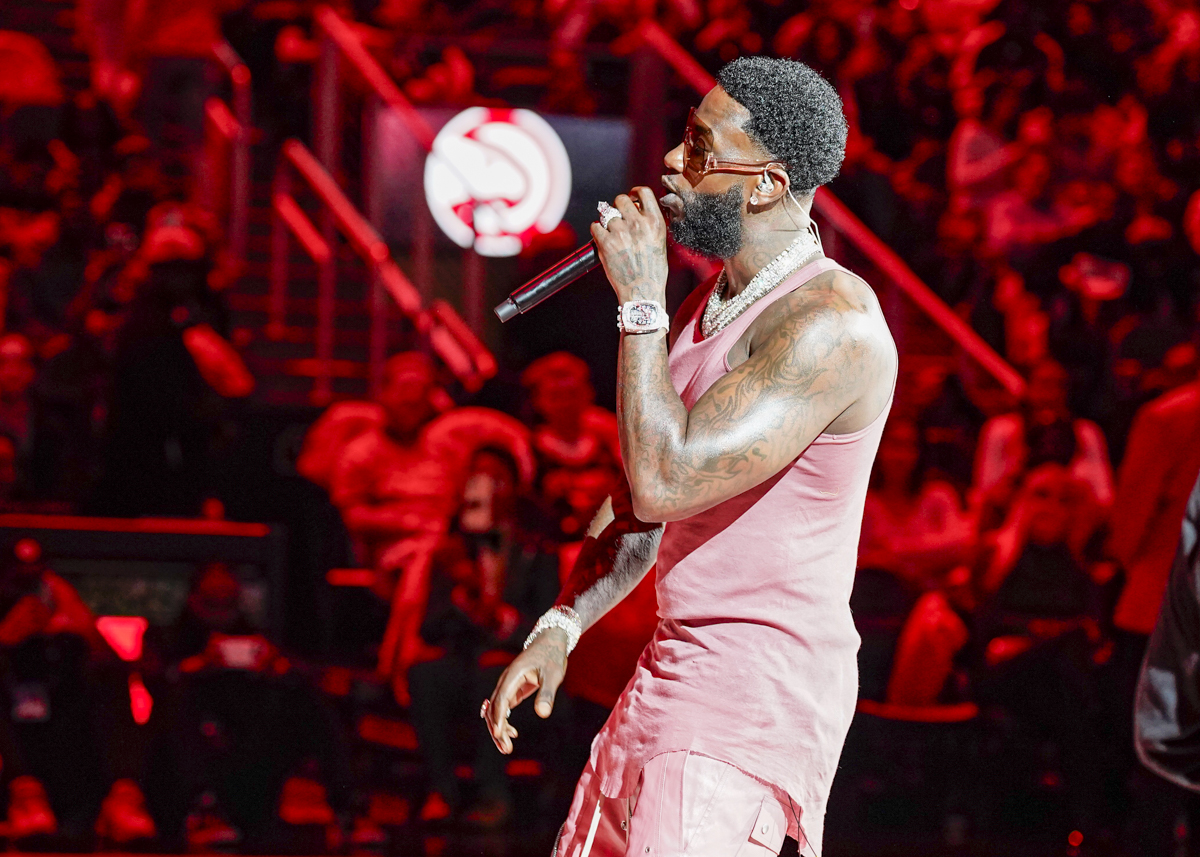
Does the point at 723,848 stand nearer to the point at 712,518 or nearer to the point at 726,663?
the point at 726,663

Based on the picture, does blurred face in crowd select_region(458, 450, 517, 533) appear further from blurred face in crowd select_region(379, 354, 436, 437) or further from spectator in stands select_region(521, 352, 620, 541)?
blurred face in crowd select_region(379, 354, 436, 437)

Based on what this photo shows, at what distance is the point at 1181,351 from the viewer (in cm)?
616

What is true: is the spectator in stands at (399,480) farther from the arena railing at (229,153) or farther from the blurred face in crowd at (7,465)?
the arena railing at (229,153)

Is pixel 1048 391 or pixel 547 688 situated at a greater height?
pixel 547 688

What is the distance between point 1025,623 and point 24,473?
4.48m

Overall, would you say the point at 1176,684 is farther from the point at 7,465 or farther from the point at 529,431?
the point at 7,465

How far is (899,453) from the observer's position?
5.78m

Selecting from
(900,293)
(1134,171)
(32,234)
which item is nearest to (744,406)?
(900,293)

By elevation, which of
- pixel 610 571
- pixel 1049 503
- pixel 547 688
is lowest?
pixel 1049 503

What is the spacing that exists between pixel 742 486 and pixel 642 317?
260 mm

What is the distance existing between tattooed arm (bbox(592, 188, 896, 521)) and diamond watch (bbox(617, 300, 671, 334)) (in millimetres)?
11

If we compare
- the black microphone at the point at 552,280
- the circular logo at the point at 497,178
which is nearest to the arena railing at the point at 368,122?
the circular logo at the point at 497,178

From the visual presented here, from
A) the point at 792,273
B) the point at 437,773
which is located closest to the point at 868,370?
the point at 792,273

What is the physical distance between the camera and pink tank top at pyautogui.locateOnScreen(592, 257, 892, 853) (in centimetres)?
174
